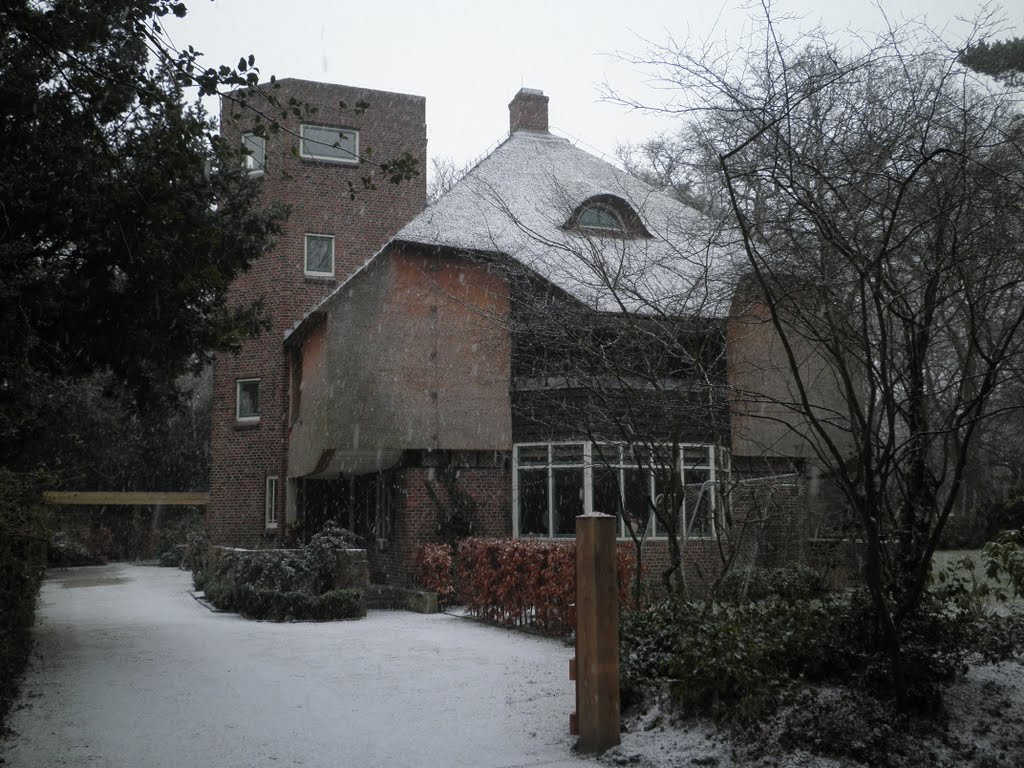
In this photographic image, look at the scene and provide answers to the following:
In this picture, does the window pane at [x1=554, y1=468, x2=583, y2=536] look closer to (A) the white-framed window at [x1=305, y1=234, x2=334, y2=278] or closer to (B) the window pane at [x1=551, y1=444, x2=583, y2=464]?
(B) the window pane at [x1=551, y1=444, x2=583, y2=464]

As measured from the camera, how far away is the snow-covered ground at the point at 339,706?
5.22m

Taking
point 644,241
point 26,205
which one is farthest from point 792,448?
point 26,205

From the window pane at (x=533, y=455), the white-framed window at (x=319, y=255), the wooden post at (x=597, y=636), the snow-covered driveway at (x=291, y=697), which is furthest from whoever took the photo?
the white-framed window at (x=319, y=255)

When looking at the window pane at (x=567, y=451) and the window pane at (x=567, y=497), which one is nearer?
the window pane at (x=567, y=451)

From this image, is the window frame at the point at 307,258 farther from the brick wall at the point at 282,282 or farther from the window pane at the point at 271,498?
the window pane at the point at 271,498

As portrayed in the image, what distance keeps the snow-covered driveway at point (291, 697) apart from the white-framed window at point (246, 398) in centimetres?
923

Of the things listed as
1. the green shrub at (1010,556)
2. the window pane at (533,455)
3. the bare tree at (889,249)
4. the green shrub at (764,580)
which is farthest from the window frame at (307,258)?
the green shrub at (1010,556)

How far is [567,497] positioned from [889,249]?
11.6 m

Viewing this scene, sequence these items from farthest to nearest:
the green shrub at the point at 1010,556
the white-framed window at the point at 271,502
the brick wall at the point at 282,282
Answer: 1. the white-framed window at the point at 271,502
2. the brick wall at the point at 282,282
3. the green shrub at the point at 1010,556

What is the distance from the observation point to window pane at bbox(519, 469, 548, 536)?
16.2 metres

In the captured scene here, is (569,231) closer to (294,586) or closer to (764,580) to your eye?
(764,580)

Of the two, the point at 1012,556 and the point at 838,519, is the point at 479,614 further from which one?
the point at 1012,556

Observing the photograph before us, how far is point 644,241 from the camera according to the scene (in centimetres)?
971

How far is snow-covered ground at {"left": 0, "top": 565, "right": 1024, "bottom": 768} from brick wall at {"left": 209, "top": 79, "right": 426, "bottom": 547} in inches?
368
